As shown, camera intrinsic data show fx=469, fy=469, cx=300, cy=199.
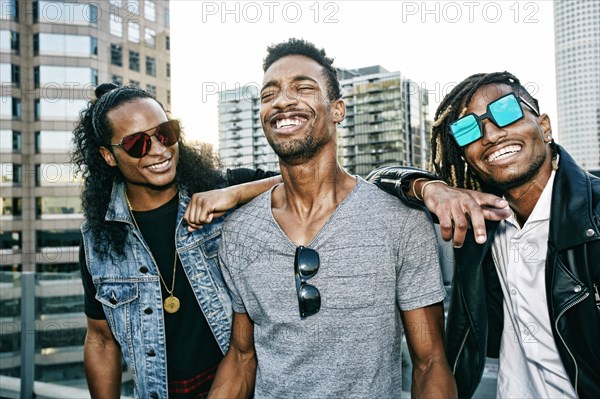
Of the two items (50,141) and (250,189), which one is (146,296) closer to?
(250,189)

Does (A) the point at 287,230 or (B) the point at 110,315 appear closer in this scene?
(A) the point at 287,230

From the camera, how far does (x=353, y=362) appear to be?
6.02 feet

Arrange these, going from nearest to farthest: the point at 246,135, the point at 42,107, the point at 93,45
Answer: the point at 246,135 < the point at 42,107 < the point at 93,45

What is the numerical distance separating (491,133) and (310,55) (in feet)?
3.06

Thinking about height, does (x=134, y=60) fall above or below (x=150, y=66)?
above

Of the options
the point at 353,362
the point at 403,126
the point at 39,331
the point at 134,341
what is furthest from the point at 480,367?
the point at 403,126

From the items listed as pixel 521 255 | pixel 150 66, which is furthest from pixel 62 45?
pixel 521 255

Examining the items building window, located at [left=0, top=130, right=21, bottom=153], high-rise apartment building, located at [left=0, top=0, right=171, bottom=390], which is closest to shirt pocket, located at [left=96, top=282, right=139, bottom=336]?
high-rise apartment building, located at [left=0, top=0, right=171, bottom=390]

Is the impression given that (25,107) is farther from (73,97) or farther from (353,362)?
(353,362)

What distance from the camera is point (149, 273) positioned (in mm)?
2479

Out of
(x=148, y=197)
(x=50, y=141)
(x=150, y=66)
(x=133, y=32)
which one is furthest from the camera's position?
(x=150, y=66)

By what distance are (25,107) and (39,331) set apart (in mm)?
43508

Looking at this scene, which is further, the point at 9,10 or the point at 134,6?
the point at 134,6

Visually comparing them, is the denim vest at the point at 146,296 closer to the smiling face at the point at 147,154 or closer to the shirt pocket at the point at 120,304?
the shirt pocket at the point at 120,304
